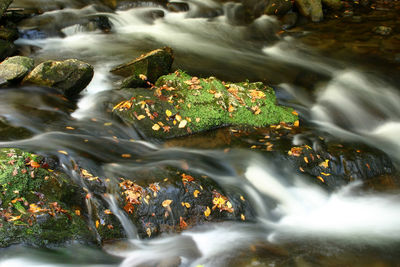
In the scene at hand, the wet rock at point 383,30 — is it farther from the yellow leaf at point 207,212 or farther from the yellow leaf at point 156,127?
the yellow leaf at point 207,212

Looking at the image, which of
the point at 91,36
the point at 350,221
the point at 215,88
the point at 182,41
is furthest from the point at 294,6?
the point at 350,221

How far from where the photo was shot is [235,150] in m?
6.29

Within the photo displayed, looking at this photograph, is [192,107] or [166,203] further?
[192,107]

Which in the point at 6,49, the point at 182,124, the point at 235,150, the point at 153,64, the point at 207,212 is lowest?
the point at 207,212

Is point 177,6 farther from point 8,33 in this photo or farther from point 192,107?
point 192,107

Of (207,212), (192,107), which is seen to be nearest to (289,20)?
(192,107)

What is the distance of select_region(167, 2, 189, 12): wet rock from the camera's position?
13.2 m

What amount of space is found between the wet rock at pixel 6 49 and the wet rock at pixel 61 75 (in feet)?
7.33

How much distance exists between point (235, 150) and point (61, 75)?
360 centimetres

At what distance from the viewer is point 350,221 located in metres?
5.40

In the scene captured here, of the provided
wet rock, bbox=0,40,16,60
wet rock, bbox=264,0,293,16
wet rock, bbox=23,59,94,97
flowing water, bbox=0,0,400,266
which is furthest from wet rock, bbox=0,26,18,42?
wet rock, bbox=264,0,293,16

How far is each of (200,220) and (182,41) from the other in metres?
7.31

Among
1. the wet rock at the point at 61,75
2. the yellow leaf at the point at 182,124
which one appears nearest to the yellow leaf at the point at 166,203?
the yellow leaf at the point at 182,124

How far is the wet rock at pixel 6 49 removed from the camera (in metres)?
9.02
